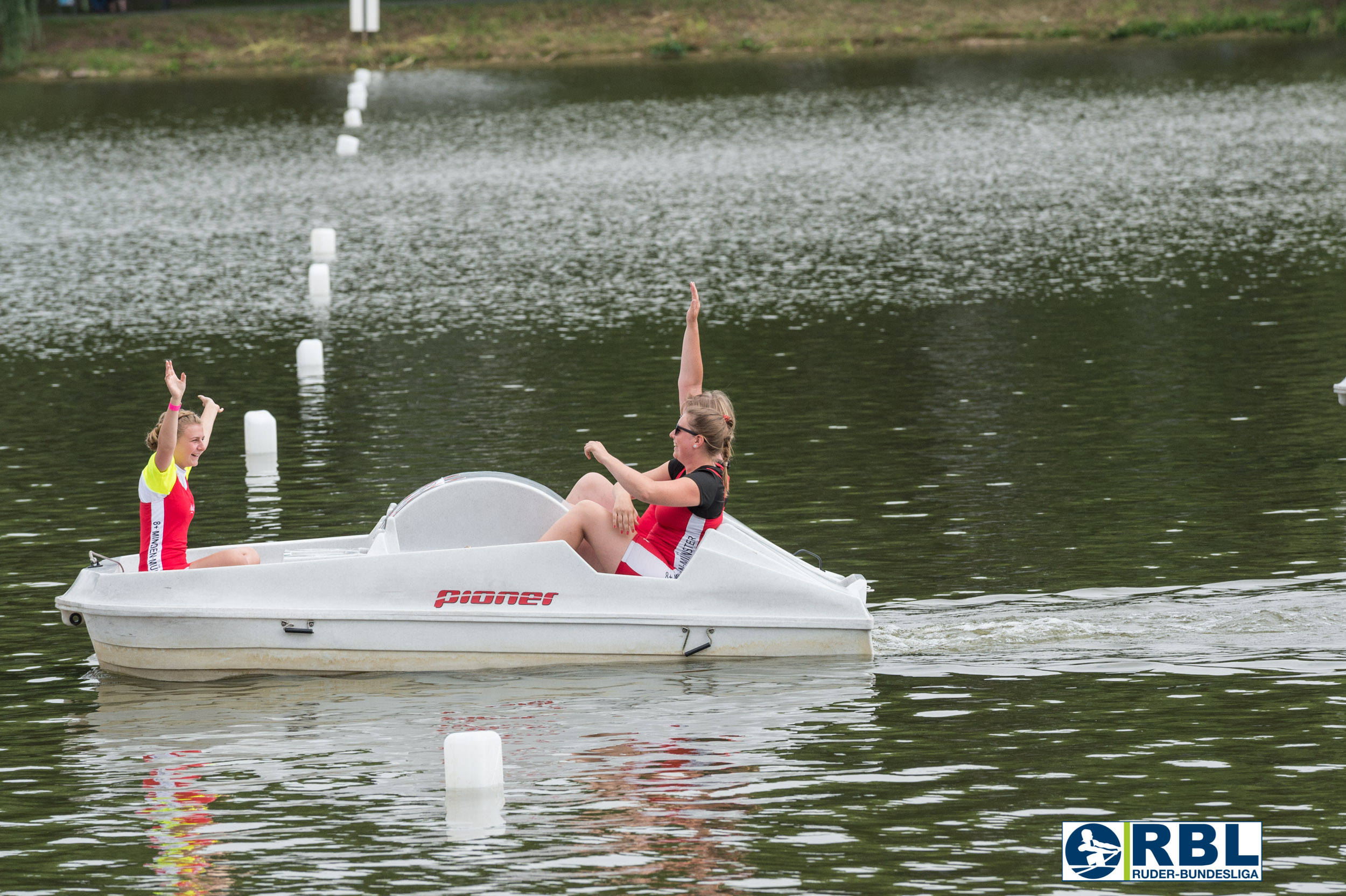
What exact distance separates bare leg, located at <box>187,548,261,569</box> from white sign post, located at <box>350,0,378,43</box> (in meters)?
56.9

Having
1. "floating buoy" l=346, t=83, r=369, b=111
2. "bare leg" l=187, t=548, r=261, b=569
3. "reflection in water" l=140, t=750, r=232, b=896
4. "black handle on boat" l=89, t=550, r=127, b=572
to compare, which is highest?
"floating buoy" l=346, t=83, r=369, b=111

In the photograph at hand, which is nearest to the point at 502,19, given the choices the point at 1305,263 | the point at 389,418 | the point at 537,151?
the point at 537,151

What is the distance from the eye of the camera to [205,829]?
8555 millimetres

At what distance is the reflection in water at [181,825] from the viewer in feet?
26.2

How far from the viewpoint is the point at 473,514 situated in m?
11.6

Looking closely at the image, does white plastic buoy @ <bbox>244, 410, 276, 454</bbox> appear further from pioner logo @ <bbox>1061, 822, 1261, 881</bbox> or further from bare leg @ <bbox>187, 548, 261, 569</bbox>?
pioner logo @ <bbox>1061, 822, 1261, 881</bbox>

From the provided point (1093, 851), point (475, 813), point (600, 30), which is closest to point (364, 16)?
point (600, 30)

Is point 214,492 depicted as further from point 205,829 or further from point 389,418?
point 205,829

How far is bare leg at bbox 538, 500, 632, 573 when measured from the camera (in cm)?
1094

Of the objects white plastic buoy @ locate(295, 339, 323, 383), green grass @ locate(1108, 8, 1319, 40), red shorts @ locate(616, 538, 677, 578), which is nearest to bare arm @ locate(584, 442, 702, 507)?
red shorts @ locate(616, 538, 677, 578)

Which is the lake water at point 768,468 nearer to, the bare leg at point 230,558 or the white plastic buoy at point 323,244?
the white plastic buoy at point 323,244

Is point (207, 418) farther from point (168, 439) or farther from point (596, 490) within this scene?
point (596, 490)

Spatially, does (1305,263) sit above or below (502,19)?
below

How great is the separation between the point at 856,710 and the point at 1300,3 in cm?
6068
